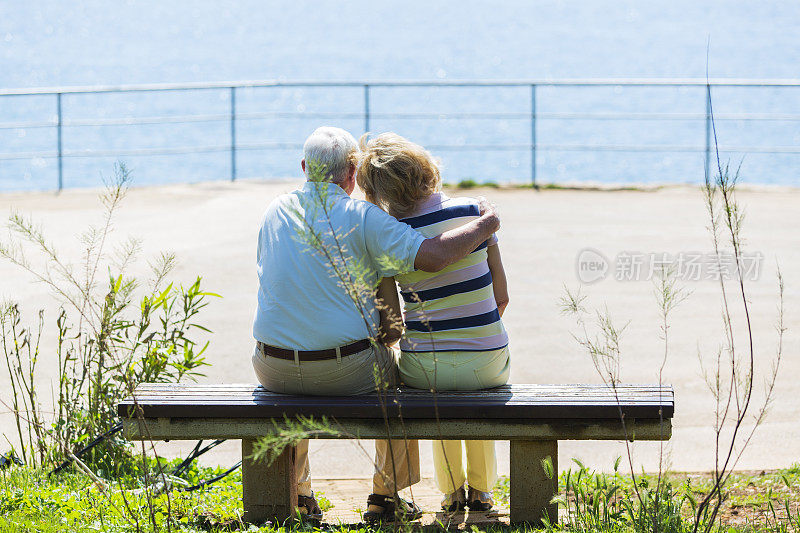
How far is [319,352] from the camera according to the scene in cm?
398

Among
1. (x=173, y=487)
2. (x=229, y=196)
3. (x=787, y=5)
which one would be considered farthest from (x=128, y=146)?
(x=787, y=5)

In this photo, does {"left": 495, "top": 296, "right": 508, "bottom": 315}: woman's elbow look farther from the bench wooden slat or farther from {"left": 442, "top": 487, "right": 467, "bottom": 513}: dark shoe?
{"left": 442, "top": 487, "right": 467, "bottom": 513}: dark shoe

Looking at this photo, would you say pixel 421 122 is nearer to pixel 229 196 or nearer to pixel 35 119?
pixel 35 119

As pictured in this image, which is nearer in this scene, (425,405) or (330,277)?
(425,405)

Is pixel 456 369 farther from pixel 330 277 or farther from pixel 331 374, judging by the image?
pixel 330 277

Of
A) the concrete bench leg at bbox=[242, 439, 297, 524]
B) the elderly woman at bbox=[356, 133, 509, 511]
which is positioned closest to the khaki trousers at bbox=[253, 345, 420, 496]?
the elderly woman at bbox=[356, 133, 509, 511]

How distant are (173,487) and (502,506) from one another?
1303 millimetres

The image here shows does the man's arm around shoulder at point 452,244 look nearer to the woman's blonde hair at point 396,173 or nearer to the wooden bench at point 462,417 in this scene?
the woman's blonde hair at point 396,173

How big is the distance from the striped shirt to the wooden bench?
191 millimetres

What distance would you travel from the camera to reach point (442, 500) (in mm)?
4527

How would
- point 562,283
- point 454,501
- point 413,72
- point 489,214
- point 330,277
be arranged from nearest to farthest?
point 330,277
point 489,214
point 454,501
point 562,283
point 413,72

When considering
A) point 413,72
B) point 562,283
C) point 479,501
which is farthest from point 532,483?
point 413,72

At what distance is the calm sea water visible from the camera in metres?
40.8

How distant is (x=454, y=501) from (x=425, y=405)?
0.68 meters
